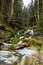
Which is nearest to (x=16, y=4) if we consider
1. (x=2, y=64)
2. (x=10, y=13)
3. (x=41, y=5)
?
(x=10, y=13)

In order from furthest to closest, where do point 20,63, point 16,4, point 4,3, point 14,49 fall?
point 16,4 < point 4,3 < point 14,49 < point 20,63

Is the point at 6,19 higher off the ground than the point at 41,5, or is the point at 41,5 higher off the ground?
the point at 41,5

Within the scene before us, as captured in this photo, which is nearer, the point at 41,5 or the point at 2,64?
the point at 2,64

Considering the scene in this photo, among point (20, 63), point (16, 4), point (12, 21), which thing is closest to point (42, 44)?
point (20, 63)

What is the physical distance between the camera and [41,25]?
12.5 metres

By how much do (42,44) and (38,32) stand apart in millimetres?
3551

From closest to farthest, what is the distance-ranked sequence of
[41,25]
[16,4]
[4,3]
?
[41,25] < [4,3] < [16,4]

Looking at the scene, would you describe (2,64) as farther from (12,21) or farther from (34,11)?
(34,11)

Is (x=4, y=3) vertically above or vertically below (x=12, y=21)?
above

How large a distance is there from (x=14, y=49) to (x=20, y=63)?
3.52 m

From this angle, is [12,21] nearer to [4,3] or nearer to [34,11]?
[4,3]

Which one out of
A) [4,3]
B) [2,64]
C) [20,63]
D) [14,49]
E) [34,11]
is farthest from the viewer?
[34,11]

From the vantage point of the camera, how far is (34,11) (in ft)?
93.8

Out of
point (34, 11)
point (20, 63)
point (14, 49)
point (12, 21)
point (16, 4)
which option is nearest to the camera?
point (20, 63)
